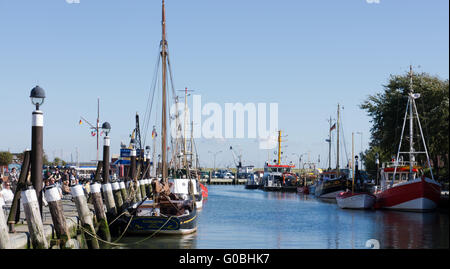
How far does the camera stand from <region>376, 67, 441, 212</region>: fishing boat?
46.4 meters

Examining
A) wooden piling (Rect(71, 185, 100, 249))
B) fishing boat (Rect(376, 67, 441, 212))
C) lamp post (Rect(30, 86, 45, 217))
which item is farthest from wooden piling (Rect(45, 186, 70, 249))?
fishing boat (Rect(376, 67, 441, 212))

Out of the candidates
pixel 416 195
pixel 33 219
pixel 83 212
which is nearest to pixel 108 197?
pixel 83 212

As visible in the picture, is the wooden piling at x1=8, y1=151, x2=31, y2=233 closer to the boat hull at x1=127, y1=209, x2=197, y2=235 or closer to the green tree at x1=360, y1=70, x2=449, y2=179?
the boat hull at x1=127, y1=209, x2=197, y2=235

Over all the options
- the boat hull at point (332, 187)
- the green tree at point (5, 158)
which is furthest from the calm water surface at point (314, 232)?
the green tree at point (5, 158)

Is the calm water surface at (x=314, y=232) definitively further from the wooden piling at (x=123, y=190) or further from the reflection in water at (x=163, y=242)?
the wooden piling at (x=123, y=190)

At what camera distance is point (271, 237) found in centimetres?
3209

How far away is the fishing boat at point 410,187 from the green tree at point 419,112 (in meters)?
2.05

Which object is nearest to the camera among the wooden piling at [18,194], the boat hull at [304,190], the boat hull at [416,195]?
the wooden piling at [18,194]

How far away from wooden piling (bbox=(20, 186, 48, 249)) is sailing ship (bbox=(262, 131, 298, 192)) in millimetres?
94679

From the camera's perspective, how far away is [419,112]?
5641 cm

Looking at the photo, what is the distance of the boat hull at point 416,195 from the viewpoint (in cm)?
4631

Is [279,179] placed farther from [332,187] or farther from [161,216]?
[161,216]
